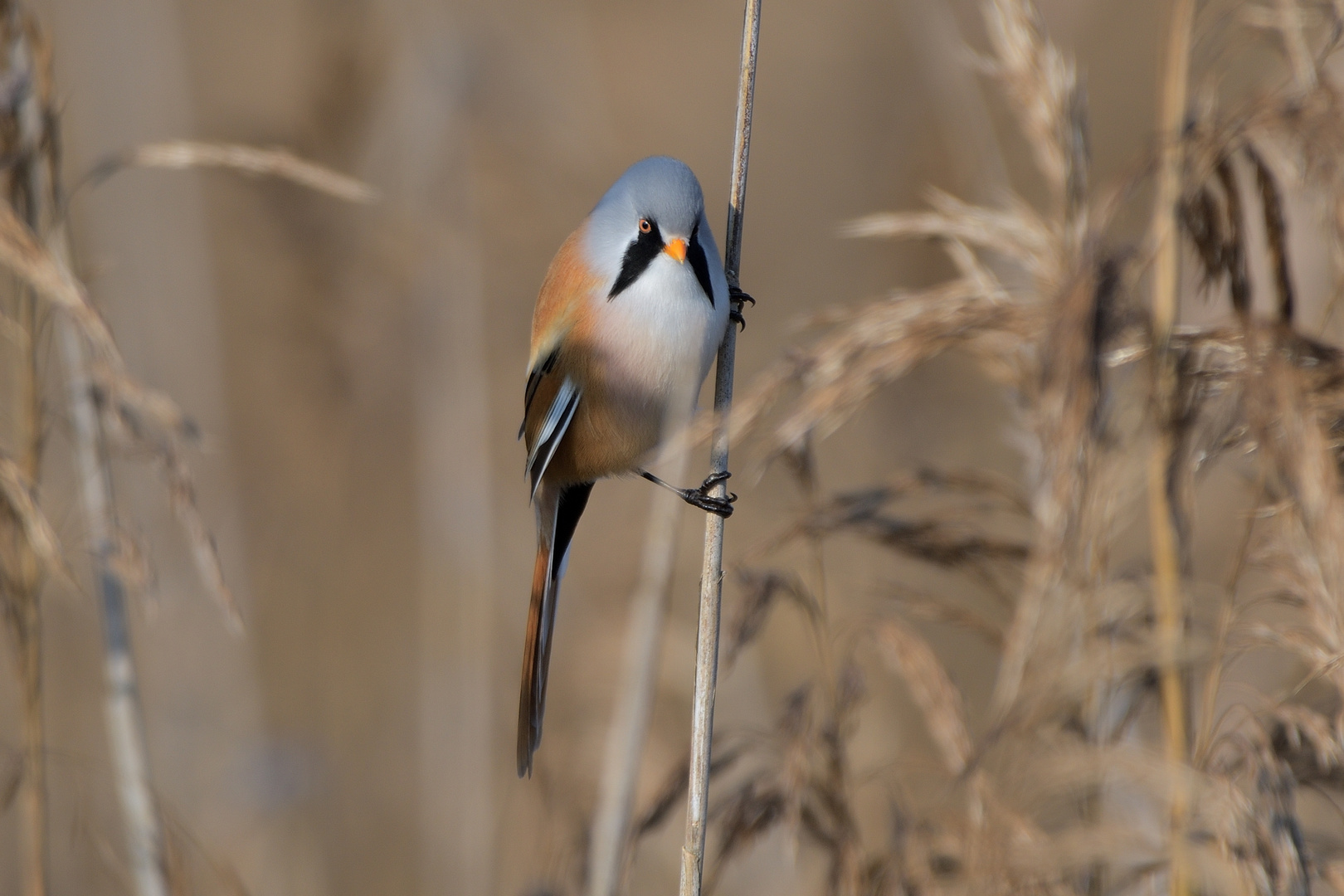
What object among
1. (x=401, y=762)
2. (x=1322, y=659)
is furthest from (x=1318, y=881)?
(x=401, y=762)

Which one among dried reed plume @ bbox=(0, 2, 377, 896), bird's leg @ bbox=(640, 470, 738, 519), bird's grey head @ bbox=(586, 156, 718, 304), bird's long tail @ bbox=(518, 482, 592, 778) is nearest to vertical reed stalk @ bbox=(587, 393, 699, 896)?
bird's leg @ bbox=(640, 470, 738, 519)

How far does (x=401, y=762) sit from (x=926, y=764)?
2.62 metres

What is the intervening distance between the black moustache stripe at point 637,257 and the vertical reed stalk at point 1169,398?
916 mm

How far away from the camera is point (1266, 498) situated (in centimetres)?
158

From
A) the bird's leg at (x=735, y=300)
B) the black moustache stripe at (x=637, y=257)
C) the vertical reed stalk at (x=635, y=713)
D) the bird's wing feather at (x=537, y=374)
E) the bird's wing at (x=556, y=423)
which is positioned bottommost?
the vertical reed stalk at (x=635, y=713)

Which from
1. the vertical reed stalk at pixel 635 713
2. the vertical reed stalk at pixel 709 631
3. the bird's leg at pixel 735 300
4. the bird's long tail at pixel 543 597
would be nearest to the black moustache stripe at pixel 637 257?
the bird's leg at pixel 735 300

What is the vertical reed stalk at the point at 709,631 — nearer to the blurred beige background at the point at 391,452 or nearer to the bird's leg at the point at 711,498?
the bird's leg at the point at 711,498

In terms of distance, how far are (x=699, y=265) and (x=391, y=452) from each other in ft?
8.81

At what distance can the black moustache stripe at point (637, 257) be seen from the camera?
2102mm

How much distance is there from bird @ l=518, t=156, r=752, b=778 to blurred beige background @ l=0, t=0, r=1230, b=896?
36cm

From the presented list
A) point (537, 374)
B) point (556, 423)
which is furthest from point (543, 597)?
point (537, 374)

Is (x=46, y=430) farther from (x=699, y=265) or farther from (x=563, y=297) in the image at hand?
(x=699, y=265)

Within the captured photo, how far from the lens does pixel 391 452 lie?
4398 millimetres

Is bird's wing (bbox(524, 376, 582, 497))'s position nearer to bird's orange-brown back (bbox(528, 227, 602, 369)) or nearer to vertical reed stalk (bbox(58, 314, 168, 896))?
bird's orange-brown back (bbox(528, 227, 602, 369))
